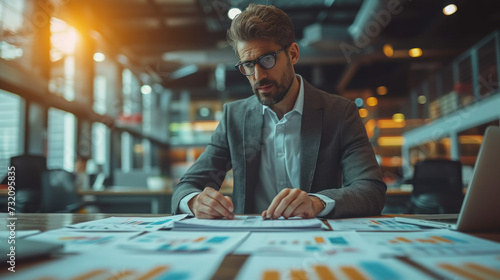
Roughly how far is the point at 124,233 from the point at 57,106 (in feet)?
20.0

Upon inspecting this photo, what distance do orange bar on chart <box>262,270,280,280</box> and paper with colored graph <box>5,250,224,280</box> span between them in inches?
3.0

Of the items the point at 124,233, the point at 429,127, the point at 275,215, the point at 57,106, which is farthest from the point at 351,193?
the point at 429,127

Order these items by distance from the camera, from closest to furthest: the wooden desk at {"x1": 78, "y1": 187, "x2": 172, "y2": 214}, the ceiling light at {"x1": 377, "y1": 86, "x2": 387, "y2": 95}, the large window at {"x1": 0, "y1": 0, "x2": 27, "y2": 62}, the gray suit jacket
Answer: the gray suit jacket
the wooden desk at {"x1": 78, "y1": 187, "x2": 172, "y2": 214}
the large window at {"x1": 0, "y1": 0, "x2": 27, "y2": 62}
the ceiling light at {"x1": 377, "y1": 86, "x2": 387, "y2": 95}

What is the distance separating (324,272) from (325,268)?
0.06 feet

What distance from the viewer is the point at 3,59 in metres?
4.68

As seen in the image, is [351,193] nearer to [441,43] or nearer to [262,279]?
[262,279]

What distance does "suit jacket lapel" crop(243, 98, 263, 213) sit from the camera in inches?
63.6

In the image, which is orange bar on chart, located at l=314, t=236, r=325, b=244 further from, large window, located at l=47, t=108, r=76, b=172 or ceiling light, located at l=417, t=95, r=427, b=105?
ceiling light, located at l=417, t=95, r=427, b=105

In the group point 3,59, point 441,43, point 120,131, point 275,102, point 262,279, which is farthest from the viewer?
point 120,131

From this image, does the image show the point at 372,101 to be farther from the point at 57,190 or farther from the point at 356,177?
the point at 356,177

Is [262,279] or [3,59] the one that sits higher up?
[3,59]

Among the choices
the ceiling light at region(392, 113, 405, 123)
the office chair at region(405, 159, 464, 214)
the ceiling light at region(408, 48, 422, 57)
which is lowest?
the office chair at region(405, 159, 464, 214)

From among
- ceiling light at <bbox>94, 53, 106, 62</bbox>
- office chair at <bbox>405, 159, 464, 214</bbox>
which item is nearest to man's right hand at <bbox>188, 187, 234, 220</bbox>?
office chair at <bbox>405, 159, 464, 214</bbox>

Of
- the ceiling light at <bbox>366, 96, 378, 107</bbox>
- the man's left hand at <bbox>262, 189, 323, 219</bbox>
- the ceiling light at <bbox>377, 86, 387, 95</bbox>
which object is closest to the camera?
the man's left hand at <bbox>262, 189, 323, 219</bbox>
